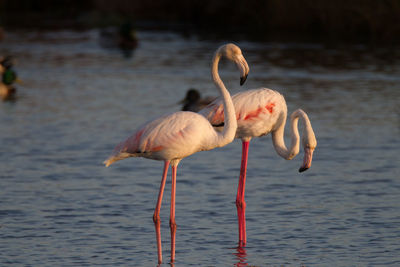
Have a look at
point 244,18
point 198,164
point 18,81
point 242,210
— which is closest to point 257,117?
point 242,210

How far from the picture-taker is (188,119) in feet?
23.3

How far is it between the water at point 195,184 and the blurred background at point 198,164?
0.09 feet

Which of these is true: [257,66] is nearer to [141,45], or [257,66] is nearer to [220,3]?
[141,45]

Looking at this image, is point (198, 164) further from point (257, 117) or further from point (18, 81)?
point (18, 81)

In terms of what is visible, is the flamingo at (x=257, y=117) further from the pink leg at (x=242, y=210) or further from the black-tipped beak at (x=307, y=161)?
the black-tipped beak at (x=307, y=161)

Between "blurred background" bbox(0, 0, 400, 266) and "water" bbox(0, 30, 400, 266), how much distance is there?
0.03 metres

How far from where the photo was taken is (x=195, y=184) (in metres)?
9.80

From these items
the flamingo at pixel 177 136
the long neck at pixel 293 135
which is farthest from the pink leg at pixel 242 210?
the flamingo at pixel 177 136

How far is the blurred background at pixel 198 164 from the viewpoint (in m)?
7.41

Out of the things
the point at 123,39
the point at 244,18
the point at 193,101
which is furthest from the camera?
the point at 244,18

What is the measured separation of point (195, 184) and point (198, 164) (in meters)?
1.21

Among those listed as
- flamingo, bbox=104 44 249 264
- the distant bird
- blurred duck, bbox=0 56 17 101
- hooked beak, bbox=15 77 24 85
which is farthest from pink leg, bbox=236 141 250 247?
hooked beak, bbox=15 77 24 85

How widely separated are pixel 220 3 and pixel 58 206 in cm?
2790

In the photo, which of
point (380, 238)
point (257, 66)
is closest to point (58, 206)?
point (380, 238)
